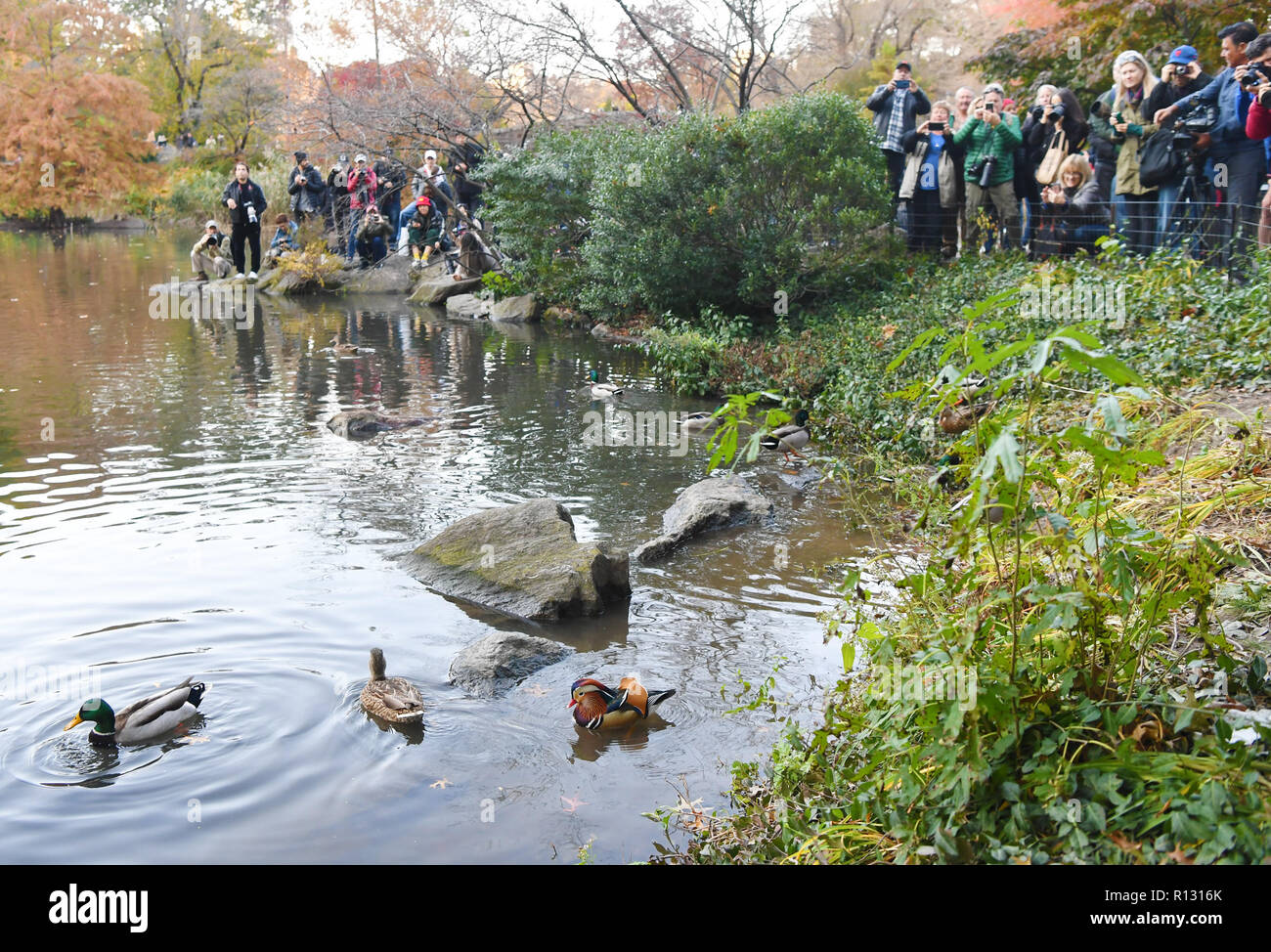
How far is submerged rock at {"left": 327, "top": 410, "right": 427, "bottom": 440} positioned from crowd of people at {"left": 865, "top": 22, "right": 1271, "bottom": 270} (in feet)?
26.4

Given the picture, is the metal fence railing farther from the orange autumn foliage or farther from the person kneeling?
the orange autumn foliage

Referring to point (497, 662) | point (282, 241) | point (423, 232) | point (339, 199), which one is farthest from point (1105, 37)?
point (282, 241)

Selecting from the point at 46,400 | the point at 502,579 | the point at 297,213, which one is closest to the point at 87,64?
the point at 297,213

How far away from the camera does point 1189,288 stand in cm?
955

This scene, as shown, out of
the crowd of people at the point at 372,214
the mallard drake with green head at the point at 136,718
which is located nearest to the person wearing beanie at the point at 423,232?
the crowd of people at the point at 372,214

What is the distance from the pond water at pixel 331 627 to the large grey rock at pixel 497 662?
100 mm

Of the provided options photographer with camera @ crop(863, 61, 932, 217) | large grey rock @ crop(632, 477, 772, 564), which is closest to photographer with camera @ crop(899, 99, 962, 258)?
photographer with camera @ crop(863, 61, 932, 217)

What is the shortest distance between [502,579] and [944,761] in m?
4.18

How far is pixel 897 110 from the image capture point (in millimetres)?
15562

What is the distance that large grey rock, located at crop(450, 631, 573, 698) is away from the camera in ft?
19.4

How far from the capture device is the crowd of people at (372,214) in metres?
22.6

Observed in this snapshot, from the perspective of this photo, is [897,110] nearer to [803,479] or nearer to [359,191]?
[803,479]

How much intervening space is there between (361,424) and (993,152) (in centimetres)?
876
